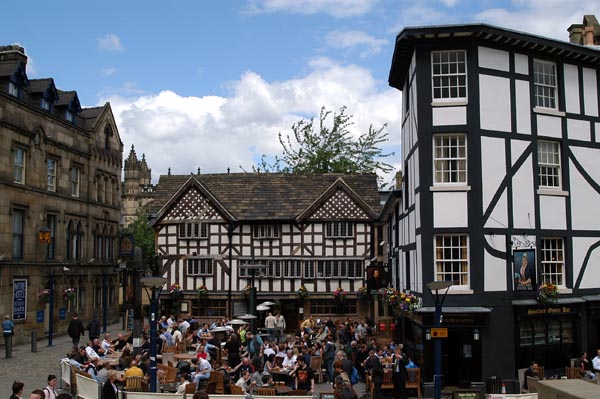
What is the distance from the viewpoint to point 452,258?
2234cm

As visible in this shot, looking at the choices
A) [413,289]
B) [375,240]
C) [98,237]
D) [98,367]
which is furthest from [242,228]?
[98,367]

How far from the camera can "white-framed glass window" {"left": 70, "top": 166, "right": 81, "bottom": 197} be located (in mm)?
40969

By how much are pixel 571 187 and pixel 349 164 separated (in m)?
34.9

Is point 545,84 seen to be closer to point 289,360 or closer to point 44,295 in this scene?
point 289,360

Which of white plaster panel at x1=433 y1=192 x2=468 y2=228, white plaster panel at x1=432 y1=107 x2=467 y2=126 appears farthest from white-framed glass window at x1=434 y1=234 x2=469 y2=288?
white plaster panel at x1=432 y1=107 x2=467 y2=126

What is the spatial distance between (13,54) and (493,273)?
1150 inches

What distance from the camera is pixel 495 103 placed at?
2275cm

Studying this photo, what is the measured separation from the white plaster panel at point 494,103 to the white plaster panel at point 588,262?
4.96m

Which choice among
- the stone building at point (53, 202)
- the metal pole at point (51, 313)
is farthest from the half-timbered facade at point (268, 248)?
the metal pole at point (51, 313)

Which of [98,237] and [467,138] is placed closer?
[467,138]

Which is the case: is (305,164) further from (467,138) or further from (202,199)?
(467,138)

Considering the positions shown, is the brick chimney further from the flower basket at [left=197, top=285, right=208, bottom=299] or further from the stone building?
the flower basket at [left=197, top=285, right=208, bottom=299]

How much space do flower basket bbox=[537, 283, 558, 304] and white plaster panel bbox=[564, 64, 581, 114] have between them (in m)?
6.37

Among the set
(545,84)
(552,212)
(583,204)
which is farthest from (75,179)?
(583,204)
